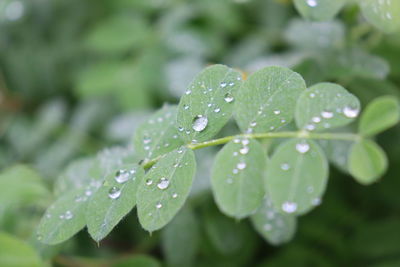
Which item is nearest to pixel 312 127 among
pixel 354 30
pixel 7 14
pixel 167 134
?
pixel 167 134

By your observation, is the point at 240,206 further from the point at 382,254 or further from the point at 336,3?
the point at 382,254

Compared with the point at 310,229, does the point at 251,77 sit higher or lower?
higher

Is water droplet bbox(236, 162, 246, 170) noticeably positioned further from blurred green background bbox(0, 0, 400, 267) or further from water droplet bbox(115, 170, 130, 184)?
blurred green background bbox(0, 0, 400, 267)

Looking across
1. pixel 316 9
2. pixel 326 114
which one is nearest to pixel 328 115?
pixel 326 114

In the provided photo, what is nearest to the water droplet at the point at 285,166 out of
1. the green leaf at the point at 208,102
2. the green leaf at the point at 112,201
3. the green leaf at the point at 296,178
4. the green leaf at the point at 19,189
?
the green leaf at the point at 296,178

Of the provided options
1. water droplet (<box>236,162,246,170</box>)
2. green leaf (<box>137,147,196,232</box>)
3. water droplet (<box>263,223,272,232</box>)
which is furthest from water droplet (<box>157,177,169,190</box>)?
water droplet (<box>263,223,272,232</box>)

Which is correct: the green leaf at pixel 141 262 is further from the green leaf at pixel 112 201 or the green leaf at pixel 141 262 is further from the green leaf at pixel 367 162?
the green leaf at pixel 367 162
